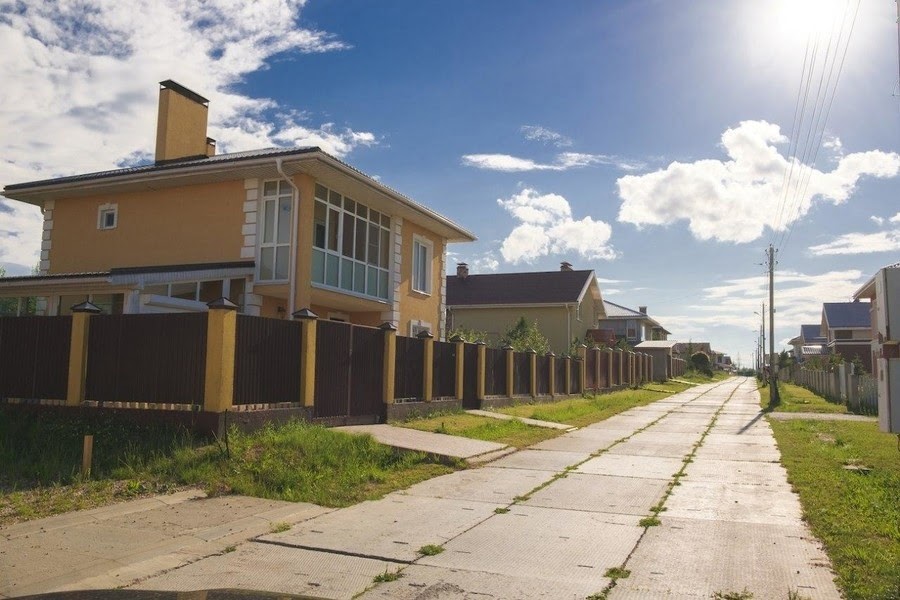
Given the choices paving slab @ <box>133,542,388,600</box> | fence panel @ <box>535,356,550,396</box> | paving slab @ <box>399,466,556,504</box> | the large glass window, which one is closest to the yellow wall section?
the large glass window

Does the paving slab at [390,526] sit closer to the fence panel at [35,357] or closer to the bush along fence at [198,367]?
the bush along fence at [198,367]

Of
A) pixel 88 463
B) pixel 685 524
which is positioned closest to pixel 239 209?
pixel 88 463

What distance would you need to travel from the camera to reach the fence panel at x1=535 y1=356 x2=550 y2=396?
24.8 meters

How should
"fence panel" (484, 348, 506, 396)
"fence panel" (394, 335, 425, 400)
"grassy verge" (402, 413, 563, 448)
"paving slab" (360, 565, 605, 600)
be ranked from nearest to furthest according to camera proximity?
"paving slab" (360, 565, 605, 600), "grassy verge" (402, 413, 563, 448), "fence panel" (394, 335, 425, 400), "fence panel" (484, 348, 506, 396)

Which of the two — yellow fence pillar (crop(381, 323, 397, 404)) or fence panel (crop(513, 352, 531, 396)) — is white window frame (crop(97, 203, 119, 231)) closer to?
yellow fence pillar (crop(381, 323, 397, 404))

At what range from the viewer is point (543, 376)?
1002 inches

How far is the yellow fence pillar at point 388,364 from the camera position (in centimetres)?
1432

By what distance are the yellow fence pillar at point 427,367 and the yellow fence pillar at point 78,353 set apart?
7329 mm

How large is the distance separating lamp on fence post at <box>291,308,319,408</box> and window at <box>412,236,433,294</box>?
1068 centimetres

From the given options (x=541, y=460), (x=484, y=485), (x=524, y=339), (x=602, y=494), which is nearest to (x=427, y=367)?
(x=541, y=460)

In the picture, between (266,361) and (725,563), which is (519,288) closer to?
(266,361)

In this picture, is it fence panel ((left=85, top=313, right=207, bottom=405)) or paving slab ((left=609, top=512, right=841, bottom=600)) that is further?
fence panel ((left=85, top=313, right=207, bottom=405))

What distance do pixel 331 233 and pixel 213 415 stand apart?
30.3 feet

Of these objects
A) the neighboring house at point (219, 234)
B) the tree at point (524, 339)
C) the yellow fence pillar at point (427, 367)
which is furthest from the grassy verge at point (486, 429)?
the tree at point (524, 339)
